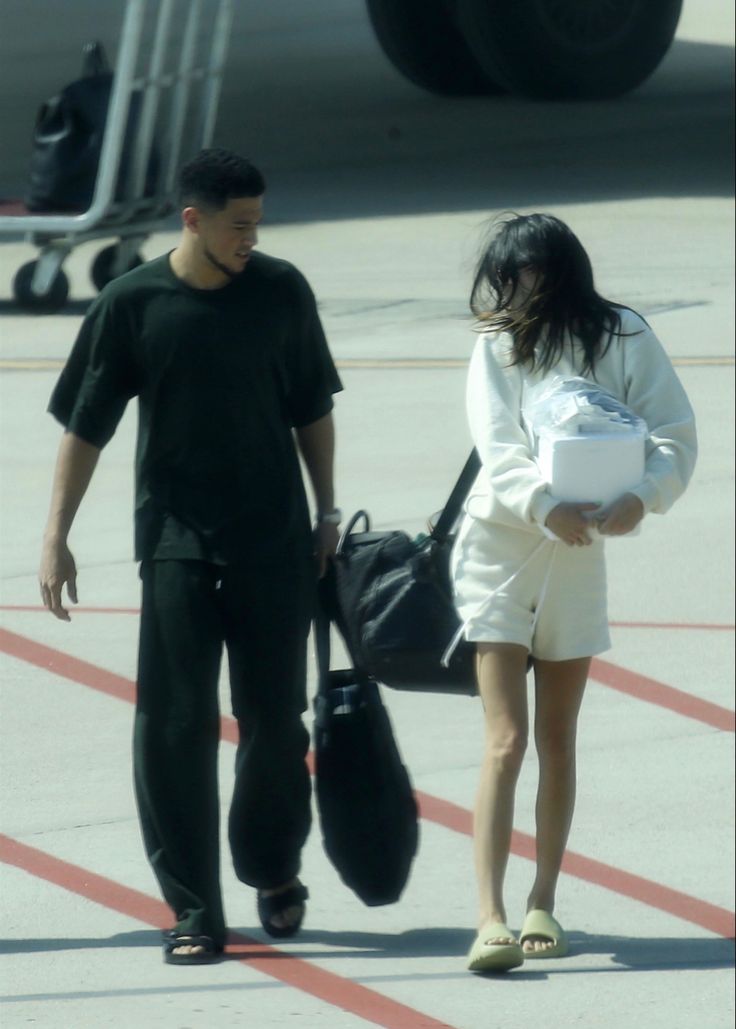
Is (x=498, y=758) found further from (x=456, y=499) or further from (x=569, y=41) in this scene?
(x=569, y=41)

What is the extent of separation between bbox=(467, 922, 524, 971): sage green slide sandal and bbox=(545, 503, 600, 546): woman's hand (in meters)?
0.90

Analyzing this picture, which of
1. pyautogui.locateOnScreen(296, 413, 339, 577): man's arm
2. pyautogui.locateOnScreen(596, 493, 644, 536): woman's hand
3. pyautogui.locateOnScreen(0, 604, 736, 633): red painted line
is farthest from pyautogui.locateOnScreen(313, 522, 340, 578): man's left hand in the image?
pyautogui.locateOnScreen(0, 604, 736, 633): red painted line

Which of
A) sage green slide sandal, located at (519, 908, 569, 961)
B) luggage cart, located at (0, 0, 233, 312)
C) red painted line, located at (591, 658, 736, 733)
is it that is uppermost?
luggage cart, located at (0, 0, 233, 312)

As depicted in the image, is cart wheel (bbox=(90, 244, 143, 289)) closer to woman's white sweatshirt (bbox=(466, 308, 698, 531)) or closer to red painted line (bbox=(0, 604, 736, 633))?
red painted line (bbox=(0, 604, 736, 633))

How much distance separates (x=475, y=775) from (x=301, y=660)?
1.69m

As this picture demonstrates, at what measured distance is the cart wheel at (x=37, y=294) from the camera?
12.0m

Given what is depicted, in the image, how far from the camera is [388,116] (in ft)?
68.1

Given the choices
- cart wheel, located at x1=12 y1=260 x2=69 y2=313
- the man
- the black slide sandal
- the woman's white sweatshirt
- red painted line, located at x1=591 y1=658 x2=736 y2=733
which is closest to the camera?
the woman's white sweatshirt

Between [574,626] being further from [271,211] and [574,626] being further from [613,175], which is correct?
[613,175]

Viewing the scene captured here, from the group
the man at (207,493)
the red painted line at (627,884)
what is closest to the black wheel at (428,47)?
the red painted line at (627,884)

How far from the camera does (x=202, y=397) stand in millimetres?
4102

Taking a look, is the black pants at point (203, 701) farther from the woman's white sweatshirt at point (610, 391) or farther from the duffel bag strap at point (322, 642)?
the woman's white sweatshirt at point (610, 391)

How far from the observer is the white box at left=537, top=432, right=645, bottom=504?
387 centimetres

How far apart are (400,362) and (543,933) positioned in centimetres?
684
